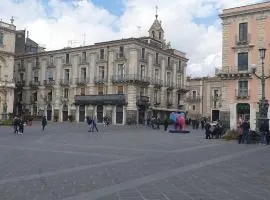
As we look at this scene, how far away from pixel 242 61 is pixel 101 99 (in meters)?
24.6

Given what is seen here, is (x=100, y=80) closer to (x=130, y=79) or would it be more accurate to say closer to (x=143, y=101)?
(x=130, y=79)

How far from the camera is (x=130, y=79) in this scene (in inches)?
2274

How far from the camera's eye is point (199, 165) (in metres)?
11.9

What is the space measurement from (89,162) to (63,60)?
5614 centimetres

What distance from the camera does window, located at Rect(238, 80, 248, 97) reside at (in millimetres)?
42094

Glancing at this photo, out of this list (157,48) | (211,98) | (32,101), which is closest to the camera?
(157,48)

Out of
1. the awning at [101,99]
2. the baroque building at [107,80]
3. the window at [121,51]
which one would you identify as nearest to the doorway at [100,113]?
the baroque building at [107,80]

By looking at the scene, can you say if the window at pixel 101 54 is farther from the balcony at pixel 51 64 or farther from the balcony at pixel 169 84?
the balcony at pixel 169 84

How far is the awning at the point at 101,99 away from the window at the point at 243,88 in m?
20.2

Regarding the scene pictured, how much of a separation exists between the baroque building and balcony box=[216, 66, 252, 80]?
57.8 ft

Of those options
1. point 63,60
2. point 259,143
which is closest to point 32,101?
point 63,60

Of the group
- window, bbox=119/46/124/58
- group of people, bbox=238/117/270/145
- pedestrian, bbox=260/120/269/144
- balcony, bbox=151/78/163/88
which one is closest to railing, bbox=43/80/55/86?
window, bbox=119/46/124/58

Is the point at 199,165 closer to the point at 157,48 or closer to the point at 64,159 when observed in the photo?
the point at 64,159

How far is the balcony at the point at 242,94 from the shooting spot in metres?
41.7
